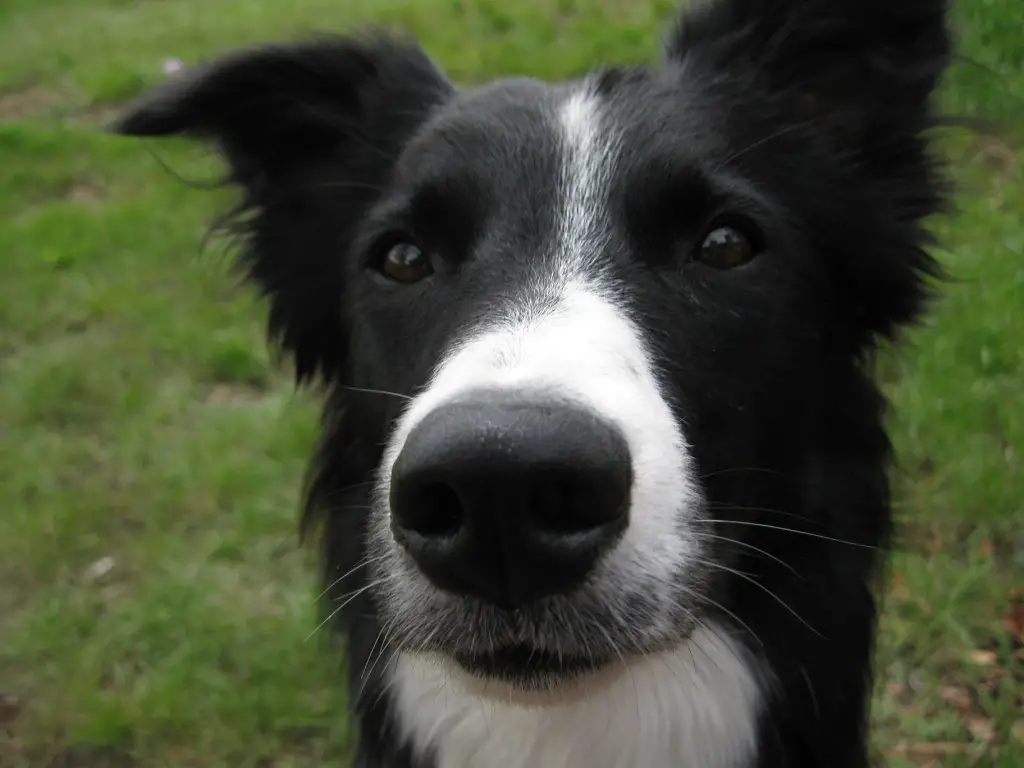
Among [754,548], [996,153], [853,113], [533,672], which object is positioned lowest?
[533,672]

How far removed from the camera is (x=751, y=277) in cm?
211

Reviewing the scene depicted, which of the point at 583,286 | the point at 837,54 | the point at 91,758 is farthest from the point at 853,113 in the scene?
the point at 91,758

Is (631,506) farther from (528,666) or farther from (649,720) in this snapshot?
(649,720)

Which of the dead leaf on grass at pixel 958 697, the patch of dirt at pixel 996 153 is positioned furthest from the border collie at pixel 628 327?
the patch of dirt at pixel 996 153

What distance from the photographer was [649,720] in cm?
222

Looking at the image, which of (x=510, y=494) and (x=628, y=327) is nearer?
(x=510, y=494)

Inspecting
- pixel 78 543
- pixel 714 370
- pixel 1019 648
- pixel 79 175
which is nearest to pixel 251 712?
pixel 78 543

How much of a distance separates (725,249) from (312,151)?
1.27m

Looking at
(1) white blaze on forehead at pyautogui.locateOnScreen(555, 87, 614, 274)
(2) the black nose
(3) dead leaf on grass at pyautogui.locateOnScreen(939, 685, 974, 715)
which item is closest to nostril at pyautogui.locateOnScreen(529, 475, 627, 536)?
(2) the black nose

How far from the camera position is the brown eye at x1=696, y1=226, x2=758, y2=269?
209 centimetres

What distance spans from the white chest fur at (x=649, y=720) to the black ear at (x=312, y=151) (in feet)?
3.50

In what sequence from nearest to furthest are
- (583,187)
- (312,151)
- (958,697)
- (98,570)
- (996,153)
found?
(583,187) → (312,151) → (958,697) → (98,570) → (996,153)

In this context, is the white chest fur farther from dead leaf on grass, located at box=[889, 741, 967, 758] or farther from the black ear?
dead leaf on grass, located at box=[889, 741, 967, 758]

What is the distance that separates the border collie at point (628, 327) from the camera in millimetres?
1744
